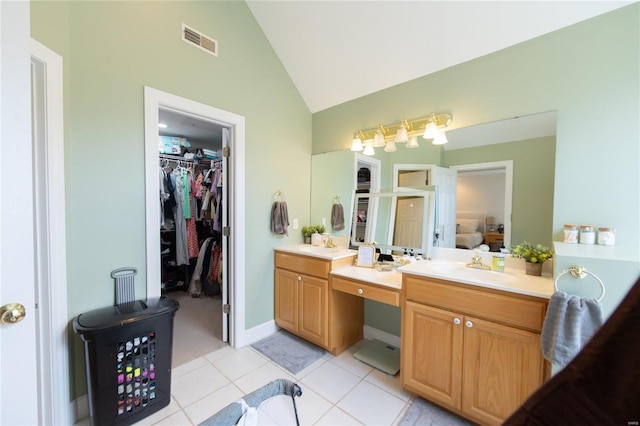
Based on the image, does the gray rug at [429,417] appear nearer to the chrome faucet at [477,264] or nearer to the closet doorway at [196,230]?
the chrome faucet at [477,264]

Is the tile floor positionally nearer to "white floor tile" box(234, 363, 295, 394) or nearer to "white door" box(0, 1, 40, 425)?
"white floor tile" box(234, 363, 295, 394)

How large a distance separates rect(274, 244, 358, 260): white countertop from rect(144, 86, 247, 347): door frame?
0.50m

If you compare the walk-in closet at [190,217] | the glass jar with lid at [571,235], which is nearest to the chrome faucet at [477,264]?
the glass jar with lid at [571,235]

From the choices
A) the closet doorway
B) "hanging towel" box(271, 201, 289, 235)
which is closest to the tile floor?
the closet doorway

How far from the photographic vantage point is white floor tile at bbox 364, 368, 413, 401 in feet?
6.20

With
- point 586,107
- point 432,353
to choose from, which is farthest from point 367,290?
point 586,107

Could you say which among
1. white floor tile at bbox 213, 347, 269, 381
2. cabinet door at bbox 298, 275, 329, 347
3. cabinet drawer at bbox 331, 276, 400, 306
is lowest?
white floor tile at bbox 213, 347, 269, 381

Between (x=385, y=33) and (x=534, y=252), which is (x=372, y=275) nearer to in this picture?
(x=534, y=252)

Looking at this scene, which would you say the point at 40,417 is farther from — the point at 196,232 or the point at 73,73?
the point at 196,232

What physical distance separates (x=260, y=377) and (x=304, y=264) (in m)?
0.99

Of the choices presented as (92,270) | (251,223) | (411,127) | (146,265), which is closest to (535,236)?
(411,127)

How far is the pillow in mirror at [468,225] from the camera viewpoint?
2068mm

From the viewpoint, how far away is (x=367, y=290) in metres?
Answer: 2.05

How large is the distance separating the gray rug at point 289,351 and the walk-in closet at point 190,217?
1072mm
